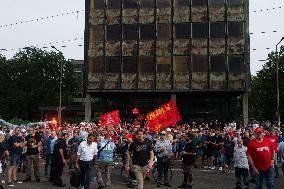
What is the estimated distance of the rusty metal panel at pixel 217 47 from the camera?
4659cm

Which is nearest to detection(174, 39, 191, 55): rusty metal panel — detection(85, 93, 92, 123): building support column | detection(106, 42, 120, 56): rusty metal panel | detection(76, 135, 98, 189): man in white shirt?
detection(106, 42, 120, 56): rusty metal panel

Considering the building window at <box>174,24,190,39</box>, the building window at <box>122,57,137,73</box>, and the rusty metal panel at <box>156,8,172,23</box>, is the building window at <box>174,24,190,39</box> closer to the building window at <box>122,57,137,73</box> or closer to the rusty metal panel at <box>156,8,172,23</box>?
the rusty metal panel at <box>156,8,172,23</box>

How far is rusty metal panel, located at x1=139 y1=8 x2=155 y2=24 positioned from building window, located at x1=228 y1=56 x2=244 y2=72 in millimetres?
8757

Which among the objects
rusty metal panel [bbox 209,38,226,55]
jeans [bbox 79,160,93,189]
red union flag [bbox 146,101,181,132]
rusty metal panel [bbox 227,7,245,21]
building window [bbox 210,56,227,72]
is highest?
rusty metal panel [bbox 227,7,245,21]

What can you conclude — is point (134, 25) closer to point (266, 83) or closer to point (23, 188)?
point (266, 83)

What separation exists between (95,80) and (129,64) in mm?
3796

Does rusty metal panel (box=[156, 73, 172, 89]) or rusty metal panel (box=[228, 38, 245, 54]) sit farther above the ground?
rusty metal panel (box=[228, 38, 245, 54])

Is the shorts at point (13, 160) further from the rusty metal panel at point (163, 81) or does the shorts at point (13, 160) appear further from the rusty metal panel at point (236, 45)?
the rusty metal panel at point (236, 45)

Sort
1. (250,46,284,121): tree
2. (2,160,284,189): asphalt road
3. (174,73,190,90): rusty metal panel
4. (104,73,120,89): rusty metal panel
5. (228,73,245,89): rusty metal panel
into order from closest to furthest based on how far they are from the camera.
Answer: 1. (2,160,284,189): asphalt road
2. (228,73,245,89): rusty metal panel
3. (174,73,190,90): rusty metal panel
4. (104,73,120,89): rusty metal panel
5. (250,46,284,121): tree

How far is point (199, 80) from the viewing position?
46.9 m

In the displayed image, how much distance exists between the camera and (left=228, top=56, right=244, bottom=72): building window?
4625 centimetres

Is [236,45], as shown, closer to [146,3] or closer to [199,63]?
[199,63]

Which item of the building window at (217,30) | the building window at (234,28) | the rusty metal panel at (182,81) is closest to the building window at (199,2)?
the building window at (217,30)

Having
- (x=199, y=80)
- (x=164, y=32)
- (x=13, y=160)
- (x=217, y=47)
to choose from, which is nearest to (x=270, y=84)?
(x=217, y=47)
